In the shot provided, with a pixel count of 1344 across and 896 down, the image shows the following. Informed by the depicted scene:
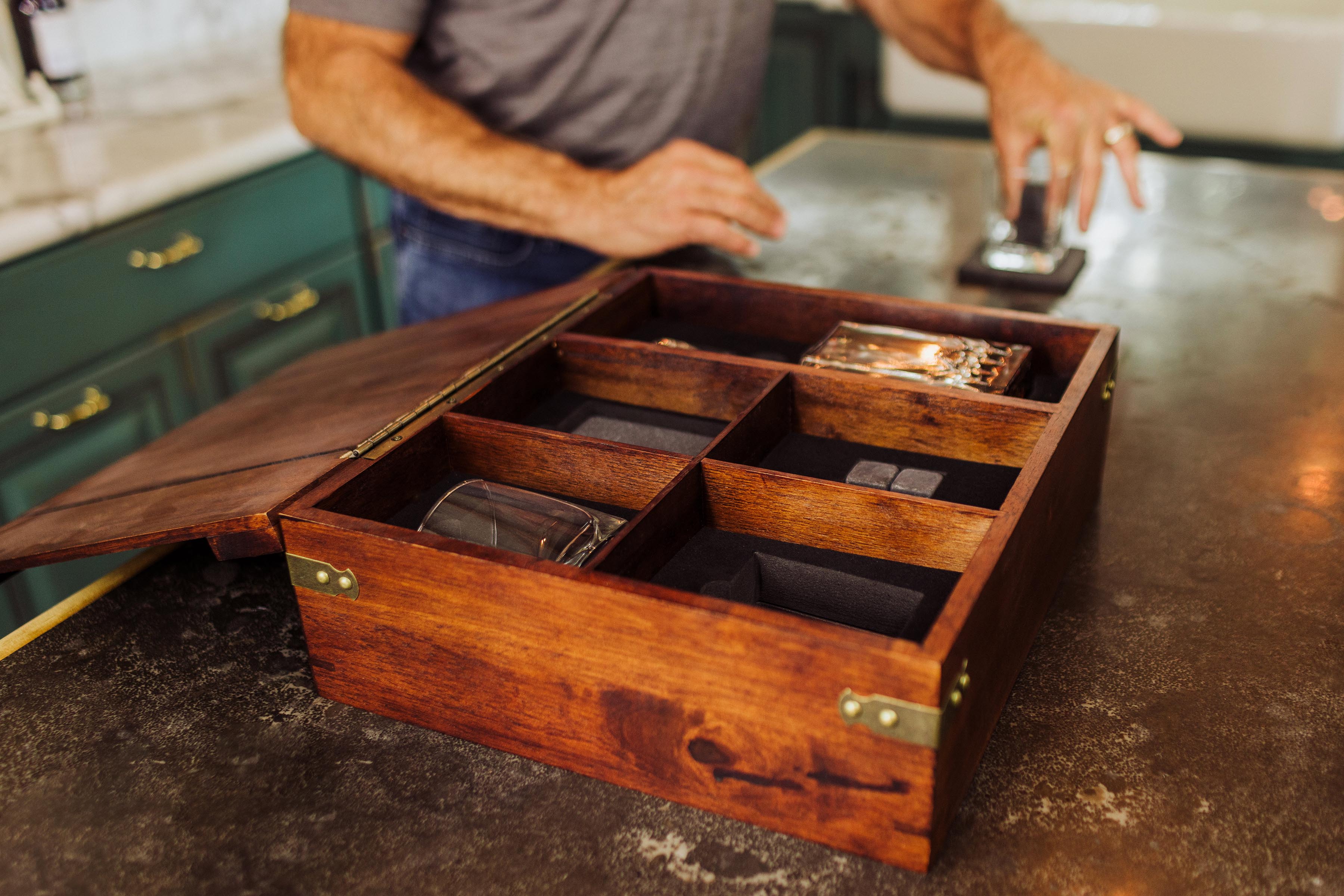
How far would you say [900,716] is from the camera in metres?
0.59

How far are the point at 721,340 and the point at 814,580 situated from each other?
423mm

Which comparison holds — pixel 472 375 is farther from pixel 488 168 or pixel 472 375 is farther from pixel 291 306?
pixel 291 306

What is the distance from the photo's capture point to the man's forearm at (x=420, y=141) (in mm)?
1344

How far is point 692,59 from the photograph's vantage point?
62.2 inches

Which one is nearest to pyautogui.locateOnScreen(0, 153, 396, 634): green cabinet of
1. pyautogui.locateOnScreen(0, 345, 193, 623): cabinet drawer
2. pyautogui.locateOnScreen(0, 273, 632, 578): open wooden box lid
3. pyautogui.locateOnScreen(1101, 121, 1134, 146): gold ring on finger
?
pyautogui.locateOnScreen(0, 345, 193, 623): cabinet drawer

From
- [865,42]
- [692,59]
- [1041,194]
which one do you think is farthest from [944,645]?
[865,42]

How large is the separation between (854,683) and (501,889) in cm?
23

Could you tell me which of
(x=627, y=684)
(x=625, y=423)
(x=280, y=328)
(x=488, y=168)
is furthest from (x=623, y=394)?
(x=280, y=328)

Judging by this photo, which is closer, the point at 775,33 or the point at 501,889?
the point at 501,889

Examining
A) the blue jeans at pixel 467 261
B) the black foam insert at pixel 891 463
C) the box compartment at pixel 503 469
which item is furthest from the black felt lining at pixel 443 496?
the blue jeans at pixel 467 261

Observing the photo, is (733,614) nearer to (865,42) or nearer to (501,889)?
(501,889)

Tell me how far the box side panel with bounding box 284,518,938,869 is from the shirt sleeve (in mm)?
844

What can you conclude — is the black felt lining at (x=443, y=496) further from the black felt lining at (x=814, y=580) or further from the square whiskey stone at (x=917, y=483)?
the square whiskey stone at (x=917, y=483)

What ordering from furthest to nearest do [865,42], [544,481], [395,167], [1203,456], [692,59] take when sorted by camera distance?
[865,42] → [692,59] → [395,167] → [1203,456] → [544,481]
